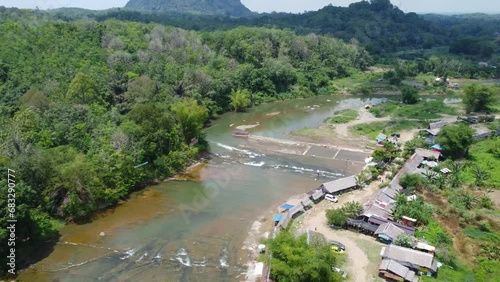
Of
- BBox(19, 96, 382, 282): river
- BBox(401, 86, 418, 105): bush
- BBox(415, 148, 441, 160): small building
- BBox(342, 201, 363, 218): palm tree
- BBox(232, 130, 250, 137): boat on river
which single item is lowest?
BBox(19, 96, 382, 282): river

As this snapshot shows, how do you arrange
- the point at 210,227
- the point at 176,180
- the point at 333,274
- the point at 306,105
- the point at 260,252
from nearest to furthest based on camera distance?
1. the point at 333,274
2. the point at 260,252
3. the point at 210,227
4. the point at 176,180
5. the point at 306,105

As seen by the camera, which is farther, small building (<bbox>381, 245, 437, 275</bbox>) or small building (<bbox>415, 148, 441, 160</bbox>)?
small building (<bbox>415, 148, 441, 160</bbox>)

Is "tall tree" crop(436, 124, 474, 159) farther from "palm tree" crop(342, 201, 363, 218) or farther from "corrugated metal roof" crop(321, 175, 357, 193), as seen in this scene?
"palm tree" crop(342, 201, 363, 218)

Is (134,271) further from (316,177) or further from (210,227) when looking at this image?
(316,177)

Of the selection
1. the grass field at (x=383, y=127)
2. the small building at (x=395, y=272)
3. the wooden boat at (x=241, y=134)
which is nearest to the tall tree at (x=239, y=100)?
the wooden boat at (x=241, y=134)

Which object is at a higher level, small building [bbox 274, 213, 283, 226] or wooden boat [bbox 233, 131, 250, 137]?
wooden boat [bbox 233, 131, 250, 137]

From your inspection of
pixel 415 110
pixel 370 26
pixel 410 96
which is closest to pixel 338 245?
pixel 415 110

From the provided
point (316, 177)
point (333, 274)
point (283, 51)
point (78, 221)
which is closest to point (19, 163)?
point (78, 221)

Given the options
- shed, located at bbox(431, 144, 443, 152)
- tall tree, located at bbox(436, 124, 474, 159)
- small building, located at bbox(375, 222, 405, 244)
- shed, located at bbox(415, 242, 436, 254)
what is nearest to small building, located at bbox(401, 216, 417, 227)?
small building, located at bbox(375, 222, 405, 244)

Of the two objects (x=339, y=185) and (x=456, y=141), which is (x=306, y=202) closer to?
(x=339, y=185)
